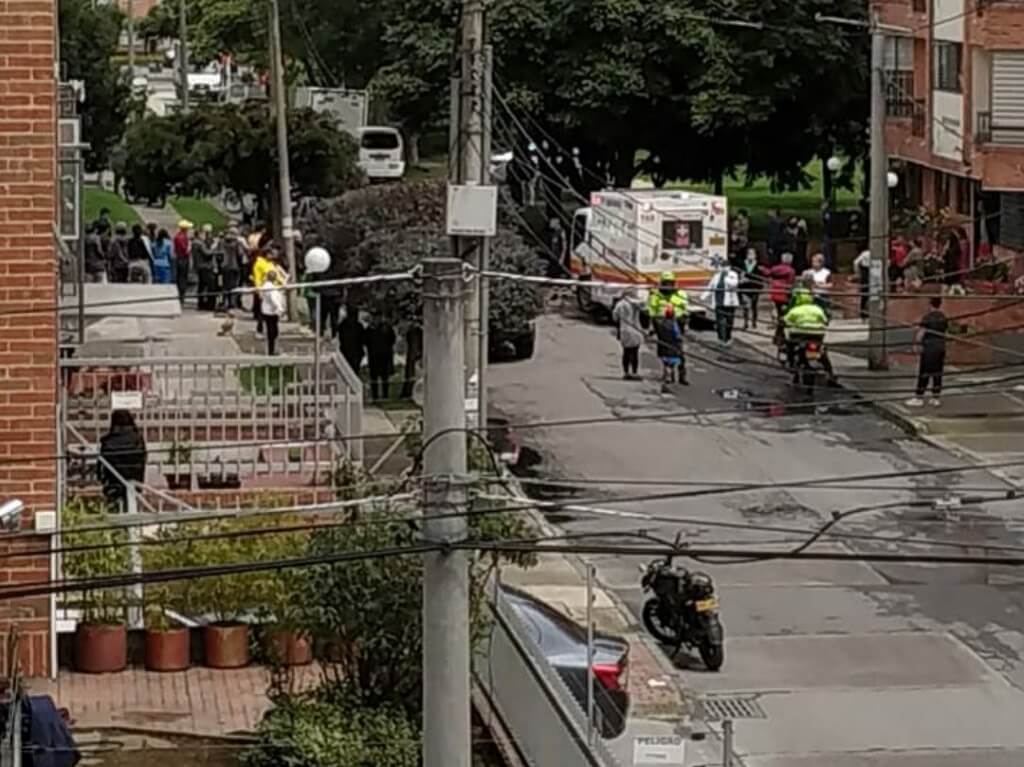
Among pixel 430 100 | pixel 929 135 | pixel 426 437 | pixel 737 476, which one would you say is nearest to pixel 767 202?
pixel 430 100

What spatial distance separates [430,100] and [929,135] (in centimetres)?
1226

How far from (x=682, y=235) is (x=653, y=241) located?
2.16 ft

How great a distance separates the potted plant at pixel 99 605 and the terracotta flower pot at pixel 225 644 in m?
0.65

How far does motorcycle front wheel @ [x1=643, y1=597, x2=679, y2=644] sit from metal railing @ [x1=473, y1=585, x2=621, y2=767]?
7.86 ft

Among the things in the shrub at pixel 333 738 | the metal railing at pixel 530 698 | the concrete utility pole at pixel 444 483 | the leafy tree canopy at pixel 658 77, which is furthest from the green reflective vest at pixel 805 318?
the concrete utility pole at pixel 444 483

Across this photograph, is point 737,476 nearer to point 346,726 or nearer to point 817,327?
point 817,327

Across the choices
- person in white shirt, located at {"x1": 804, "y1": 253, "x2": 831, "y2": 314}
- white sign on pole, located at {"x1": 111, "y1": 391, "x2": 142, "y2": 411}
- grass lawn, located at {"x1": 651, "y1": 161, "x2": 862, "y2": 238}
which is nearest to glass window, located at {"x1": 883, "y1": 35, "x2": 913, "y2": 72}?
grass lawn, located at {"x1": 651, "y1": 161, "x2": 862, "y2": 238}

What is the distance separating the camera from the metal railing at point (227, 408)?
80.3ft

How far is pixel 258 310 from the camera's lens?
37.4 metres

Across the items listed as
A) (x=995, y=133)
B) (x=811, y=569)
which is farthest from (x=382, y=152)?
(x=811, y=569)

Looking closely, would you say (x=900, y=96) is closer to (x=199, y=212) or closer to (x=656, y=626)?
(x=199, y=212)

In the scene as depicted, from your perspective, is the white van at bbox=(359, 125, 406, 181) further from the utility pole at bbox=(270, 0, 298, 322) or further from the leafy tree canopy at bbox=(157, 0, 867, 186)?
the utility pole at bbox=(270, 0, 298, 322)

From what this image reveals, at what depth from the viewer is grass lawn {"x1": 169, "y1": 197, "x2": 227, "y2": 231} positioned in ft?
198

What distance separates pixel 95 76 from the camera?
204 ft
